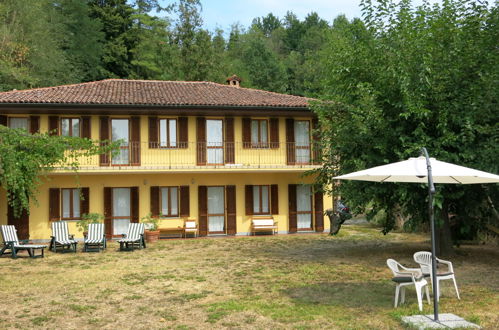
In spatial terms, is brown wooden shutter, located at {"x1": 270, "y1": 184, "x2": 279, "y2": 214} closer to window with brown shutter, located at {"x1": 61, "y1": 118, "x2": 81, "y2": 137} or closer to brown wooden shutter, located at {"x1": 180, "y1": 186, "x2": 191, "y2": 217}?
brown wooden shutter, located at {"x1": 180, "y1": 186, "x2": 191, "y2": 217}

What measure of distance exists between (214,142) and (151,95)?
325cm

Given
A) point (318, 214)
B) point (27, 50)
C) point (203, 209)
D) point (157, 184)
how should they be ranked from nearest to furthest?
point (157, 184), point (203, 209), point (318, 214), point (27, 50)

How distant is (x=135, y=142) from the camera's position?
18500mm

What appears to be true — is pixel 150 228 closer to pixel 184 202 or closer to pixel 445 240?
pixel 184 202

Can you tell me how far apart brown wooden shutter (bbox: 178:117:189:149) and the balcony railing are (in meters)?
0.04

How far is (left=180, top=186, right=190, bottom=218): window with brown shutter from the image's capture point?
19.0 m

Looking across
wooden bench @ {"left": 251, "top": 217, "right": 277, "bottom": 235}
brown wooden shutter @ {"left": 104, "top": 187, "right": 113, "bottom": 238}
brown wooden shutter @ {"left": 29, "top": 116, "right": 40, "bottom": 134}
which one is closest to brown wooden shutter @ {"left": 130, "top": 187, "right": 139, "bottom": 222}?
brown wooden shutter @ {"left": 104, "top": 187, "right": 113, "bottom": 238}

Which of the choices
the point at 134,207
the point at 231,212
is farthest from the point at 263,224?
the point at 134,207

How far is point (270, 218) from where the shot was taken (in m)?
19.6

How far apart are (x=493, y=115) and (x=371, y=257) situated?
4670 millimetres

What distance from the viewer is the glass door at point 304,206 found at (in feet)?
66.0

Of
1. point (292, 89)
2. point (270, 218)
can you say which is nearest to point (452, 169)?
point (270, 218)

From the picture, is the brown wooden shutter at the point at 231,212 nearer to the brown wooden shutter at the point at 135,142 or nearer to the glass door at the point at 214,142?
the glass door at the point at 214,142

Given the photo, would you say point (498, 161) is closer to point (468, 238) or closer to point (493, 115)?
point (493, 115)
